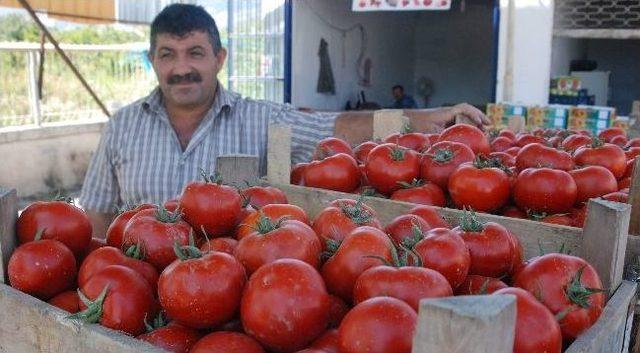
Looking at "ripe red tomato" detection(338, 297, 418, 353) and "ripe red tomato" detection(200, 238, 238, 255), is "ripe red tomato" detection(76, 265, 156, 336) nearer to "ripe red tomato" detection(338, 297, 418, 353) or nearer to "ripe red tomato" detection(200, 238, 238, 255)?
"ripe red tomato" detection(200, 238, 238, 255)

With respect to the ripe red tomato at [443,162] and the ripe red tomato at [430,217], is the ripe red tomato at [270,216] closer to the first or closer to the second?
the ripe red tomato at [430,217]

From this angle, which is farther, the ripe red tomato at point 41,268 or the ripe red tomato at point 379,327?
the ripe red tomato at point 41,268

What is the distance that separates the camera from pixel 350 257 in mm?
1210

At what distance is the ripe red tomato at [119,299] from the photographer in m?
1.17

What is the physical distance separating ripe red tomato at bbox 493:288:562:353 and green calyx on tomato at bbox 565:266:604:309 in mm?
137

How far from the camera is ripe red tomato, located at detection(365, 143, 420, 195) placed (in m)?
2.13

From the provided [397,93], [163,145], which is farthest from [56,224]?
[397,93]

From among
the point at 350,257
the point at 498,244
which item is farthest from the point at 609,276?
the point at 350,257

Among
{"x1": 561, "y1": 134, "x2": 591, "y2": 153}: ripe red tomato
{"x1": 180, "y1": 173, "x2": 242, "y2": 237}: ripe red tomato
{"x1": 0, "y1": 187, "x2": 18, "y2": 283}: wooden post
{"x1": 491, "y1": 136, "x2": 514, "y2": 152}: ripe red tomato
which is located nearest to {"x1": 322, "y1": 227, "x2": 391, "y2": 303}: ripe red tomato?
{"x1": 180, "y1": 173, "x2": 242, "y2": 237}: ripe red tomato

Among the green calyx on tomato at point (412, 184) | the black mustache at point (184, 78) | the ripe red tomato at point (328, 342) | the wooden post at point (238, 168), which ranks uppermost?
the black mustache at point (184, 78)

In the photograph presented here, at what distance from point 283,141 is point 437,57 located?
11286 millimetres

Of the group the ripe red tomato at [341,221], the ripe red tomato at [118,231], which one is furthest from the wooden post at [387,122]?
the ripe red tomato at [118,231]

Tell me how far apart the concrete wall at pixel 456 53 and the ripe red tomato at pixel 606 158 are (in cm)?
1051

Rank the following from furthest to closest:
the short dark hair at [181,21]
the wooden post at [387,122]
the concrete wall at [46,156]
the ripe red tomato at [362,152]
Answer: the concrete wall at [46,156] → the short dark hair at [181,21] → the wooden post at [387,122] → the ripe red tomato at [362,152]
